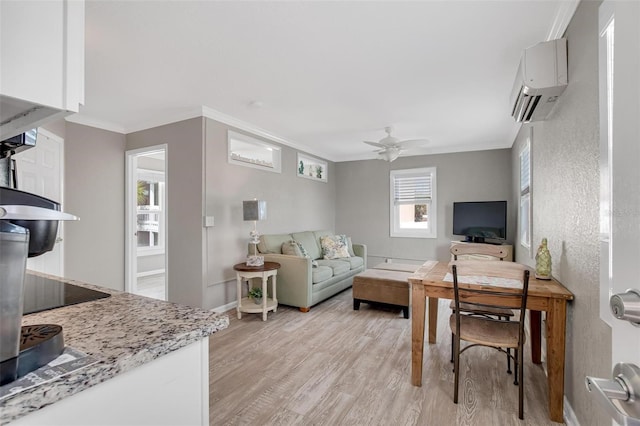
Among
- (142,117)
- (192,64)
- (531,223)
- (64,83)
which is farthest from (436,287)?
(142,117)

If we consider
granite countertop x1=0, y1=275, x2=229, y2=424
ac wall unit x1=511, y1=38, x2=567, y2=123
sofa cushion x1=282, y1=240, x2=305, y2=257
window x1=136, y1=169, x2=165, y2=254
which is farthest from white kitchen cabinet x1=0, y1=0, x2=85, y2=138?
window x1=136, y1=169, x2=165, y2=254

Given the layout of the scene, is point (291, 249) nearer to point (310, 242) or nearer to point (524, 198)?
point (310, 242)

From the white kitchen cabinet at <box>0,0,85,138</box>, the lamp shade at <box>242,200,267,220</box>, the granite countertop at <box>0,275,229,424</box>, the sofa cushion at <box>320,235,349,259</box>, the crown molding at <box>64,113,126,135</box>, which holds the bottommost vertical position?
the sofa cushion at <box>320,235,349,259</box>

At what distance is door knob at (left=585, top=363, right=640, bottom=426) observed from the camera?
0.47 m

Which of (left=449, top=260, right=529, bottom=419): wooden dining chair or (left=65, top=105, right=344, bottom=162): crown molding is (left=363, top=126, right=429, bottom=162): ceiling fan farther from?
(left=449, top=260, right=529, bottom=419): wooden dining chair

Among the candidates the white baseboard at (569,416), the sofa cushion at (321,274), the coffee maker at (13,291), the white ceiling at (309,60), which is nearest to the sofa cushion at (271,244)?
the sofa cushion at (321,274)

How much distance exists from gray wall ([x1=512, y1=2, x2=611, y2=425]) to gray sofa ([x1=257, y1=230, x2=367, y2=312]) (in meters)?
2.57

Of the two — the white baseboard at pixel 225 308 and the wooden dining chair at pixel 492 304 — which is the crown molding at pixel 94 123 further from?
the wooden dining chair at pixel 492 304

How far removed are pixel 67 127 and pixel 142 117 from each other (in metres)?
0.87

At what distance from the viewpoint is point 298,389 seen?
2.15 metres

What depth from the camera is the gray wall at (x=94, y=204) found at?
373cm

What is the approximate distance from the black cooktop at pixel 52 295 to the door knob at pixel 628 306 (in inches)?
57.0

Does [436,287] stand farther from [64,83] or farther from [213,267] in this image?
[213,267]

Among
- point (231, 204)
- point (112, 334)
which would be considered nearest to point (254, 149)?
point (231, 204)
